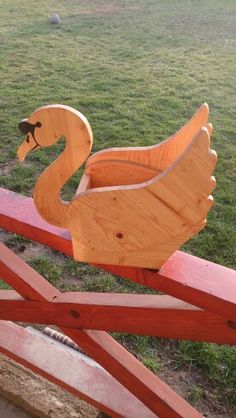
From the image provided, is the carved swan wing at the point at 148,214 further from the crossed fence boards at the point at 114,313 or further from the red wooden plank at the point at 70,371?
the red wooden plank at the point at 70,371

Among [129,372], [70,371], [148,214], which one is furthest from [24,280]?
[70,371]

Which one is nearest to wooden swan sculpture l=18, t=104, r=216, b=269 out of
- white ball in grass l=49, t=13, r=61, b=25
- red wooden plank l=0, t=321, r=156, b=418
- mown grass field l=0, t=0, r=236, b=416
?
red wooden plank l=0, t=321, r=156, b=418

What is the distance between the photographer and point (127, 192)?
1056 millimetres

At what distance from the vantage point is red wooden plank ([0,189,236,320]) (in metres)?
1.10

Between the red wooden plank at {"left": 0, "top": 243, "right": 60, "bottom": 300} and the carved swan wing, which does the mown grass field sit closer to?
the red wooden plank at {"left": 0, "top": 243, "right": 60, "bottom": 300}

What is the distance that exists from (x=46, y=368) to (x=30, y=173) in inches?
81.8

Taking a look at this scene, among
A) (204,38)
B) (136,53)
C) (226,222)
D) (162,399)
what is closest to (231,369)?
(162,399)

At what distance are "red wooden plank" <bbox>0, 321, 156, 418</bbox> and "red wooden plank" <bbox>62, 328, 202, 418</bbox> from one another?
0.80 ft

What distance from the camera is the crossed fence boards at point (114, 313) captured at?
1.14m

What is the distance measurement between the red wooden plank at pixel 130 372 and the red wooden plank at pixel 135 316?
110 mm

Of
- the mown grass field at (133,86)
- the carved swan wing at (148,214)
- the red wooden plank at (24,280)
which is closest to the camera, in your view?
the carved swan wing at (148,214)

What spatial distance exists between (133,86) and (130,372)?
456cm

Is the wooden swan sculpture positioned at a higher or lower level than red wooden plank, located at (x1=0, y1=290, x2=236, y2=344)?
higher

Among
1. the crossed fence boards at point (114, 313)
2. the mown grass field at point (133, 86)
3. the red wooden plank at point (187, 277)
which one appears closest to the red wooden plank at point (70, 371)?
the crossed fence boards at point (114, 313)
